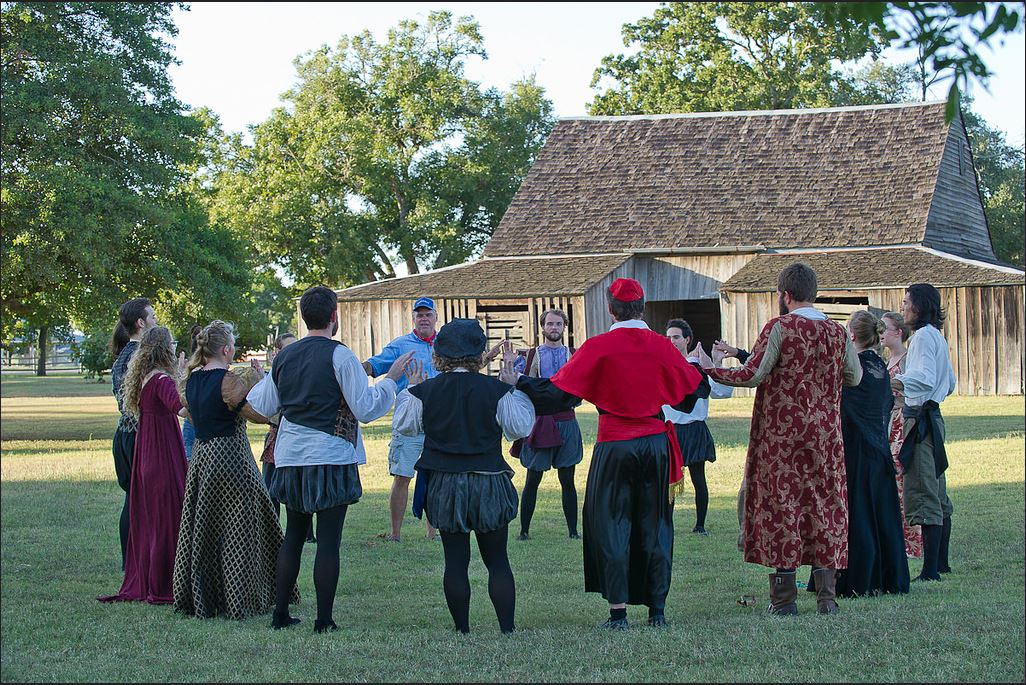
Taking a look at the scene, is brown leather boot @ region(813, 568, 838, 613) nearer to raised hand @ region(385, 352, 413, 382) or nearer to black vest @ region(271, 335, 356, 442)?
raised hand @ region(385, 352, 413, 382)

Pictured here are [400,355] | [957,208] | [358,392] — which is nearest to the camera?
[358,392]

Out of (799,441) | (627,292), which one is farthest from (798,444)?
(627,292)

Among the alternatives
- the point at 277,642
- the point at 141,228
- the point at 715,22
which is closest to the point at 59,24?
the point at 141,228

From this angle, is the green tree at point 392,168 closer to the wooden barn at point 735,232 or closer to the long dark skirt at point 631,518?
the wooden barn at point 735,232

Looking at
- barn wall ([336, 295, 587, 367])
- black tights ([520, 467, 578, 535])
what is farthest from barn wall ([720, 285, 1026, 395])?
black tights ([520, 467, 578, 535])

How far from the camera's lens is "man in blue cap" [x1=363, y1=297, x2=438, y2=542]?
9.41m

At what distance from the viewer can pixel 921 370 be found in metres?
8.16

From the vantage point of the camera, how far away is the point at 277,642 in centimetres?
631

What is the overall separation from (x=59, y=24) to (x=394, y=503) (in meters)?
15.8

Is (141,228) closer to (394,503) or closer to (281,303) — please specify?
(394,503)

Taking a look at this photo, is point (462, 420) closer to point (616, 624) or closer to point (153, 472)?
point (616, 624)

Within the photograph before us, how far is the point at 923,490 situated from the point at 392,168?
131ft

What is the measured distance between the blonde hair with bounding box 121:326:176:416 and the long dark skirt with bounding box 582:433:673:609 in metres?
3.21

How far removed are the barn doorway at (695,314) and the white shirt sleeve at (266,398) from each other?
1064 inches
